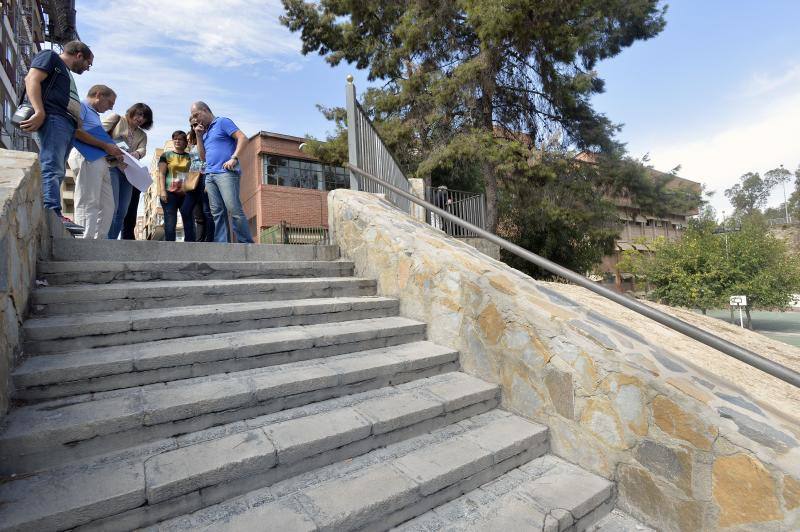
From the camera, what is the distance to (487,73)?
1191 centimetres

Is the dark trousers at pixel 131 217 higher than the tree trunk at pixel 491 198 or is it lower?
lower

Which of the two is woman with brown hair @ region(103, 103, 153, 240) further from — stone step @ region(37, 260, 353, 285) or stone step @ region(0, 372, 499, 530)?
stone step @ region(0, 372, 499, 530)

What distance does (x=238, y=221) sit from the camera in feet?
13.4

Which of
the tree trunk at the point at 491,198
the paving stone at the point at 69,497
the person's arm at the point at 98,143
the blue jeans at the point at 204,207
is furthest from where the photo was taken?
the tree trunk at the point at 491,198

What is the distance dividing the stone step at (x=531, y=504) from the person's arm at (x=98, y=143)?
12.6ft

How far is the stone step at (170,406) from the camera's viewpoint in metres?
1.54

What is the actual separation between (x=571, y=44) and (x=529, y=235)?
21.2 ft

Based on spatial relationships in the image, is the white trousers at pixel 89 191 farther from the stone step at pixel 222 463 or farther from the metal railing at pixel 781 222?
the metal railing at pixel 781 222

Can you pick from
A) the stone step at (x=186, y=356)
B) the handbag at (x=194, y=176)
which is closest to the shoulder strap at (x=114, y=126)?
the handbag at (x=194, y=176)

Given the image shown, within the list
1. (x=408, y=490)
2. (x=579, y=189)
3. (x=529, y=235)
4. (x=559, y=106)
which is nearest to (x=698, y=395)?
(x=408, y=490)

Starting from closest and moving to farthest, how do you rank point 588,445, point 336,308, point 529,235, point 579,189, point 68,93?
point 588,445
point 336,308
point 68,93
point 579,189
point 529,235

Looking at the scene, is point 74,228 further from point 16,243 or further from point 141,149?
point 16,243

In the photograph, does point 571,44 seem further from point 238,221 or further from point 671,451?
point 671,451

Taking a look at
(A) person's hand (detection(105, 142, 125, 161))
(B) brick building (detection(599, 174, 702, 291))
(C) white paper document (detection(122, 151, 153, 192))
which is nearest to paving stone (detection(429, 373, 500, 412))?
(A) person's hand (detection(105, 142, 125, 161))
